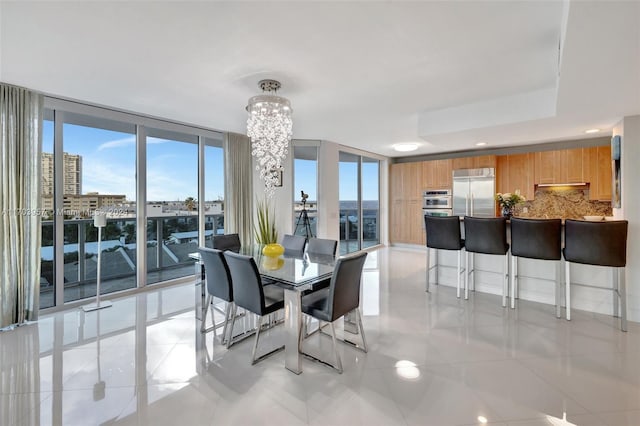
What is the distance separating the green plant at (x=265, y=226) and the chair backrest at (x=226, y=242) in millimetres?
1231

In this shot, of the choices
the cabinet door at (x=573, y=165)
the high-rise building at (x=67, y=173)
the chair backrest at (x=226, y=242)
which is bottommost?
the chair backrest at (x=226, y=242)

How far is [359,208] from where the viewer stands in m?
7.41

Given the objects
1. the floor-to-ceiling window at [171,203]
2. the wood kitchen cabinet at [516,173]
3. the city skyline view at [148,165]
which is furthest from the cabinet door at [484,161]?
the floor-to-ceiling window at [171,203]

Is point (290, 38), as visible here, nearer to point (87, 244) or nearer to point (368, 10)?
point (368, 10)

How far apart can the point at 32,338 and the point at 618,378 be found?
510cm

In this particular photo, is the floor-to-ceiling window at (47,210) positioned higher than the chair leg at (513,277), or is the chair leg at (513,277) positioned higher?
the floor-to-ceiling window at (47,210)

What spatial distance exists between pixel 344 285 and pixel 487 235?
2.43 metres

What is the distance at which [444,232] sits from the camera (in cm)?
411

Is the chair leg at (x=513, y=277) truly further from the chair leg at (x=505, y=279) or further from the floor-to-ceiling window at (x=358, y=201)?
the floor-to-ceiling window at (x=358, y=201)

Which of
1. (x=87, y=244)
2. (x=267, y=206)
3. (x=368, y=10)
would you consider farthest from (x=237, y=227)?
(x=368, y=10)

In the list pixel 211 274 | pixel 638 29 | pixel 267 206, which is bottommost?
pixel 211 274

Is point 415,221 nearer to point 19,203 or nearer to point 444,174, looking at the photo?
point 444,174

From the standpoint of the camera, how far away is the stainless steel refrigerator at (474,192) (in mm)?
6355

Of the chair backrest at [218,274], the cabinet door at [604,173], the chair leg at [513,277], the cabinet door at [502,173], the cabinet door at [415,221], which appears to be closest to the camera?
the chair backrest at [218,274]
